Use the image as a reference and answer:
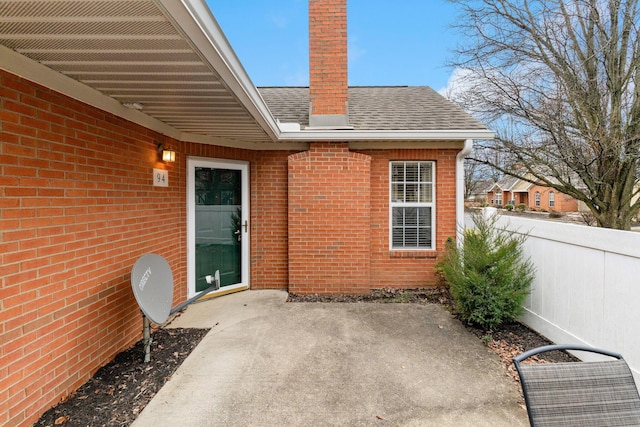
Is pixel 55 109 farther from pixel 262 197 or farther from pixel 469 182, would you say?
pixel 469 182

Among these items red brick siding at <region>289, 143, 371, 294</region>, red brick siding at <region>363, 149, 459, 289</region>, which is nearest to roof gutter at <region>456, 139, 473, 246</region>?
red brick siding at <region>363, 149, 459, 289</region>

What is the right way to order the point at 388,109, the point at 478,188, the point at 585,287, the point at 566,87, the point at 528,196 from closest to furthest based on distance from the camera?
the point at 585,287 < the point at 388,109 < the point at 566,87 < the point at 478,188 < the point at 528,196

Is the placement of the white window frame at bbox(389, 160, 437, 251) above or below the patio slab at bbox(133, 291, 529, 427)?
above

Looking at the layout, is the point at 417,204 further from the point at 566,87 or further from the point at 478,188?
the point at 478,188

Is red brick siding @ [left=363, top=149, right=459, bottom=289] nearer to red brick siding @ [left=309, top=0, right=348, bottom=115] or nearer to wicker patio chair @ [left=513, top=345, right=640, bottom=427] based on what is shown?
red brick siding @ [left=309, top=0, right=348, bottom=115]

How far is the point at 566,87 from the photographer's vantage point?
764 cm

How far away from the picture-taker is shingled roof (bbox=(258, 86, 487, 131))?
5.51m

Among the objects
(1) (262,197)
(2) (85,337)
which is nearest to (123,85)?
(2) (85,337)

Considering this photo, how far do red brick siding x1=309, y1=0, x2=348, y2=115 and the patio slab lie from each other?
12.3ft

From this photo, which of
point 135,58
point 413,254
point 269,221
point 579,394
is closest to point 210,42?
point 135,58

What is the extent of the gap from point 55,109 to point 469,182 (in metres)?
17.9

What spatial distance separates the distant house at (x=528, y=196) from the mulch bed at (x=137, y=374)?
28077 millimetres

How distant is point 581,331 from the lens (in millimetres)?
3061

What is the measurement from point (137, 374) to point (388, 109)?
614 centimetres
